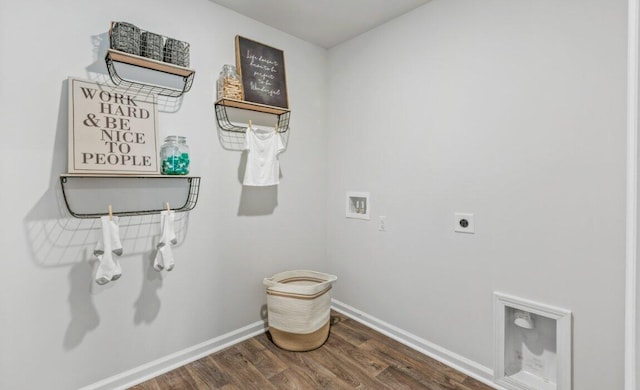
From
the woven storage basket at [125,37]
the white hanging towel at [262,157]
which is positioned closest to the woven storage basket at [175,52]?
the woven storage basket at [125,37]

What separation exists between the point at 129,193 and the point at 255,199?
0.84 metres

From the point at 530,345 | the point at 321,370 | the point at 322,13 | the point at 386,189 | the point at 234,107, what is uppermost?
the point at 322,13

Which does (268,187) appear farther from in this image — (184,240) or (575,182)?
(575,182)

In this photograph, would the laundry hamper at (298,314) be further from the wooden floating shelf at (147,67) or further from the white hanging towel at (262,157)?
the wooden floating shelf at (147,67)

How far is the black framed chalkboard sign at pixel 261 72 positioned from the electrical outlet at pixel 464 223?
150 cm

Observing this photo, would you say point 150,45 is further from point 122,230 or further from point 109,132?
point 122,230

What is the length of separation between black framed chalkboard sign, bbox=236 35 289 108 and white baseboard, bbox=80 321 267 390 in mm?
1704

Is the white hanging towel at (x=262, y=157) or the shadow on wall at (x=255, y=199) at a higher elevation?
the white hanging towel at (x=262, y=157)

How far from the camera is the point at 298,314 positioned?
6.86 feet

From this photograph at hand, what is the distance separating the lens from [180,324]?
6.57 feet

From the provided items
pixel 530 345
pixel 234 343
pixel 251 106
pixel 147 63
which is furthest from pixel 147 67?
pixel 530 345

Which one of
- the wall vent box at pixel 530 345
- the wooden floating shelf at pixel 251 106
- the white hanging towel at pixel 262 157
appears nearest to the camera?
the wall vent box at pixel 530 345

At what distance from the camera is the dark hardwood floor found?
180 cm

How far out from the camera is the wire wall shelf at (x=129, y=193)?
5.31ft
